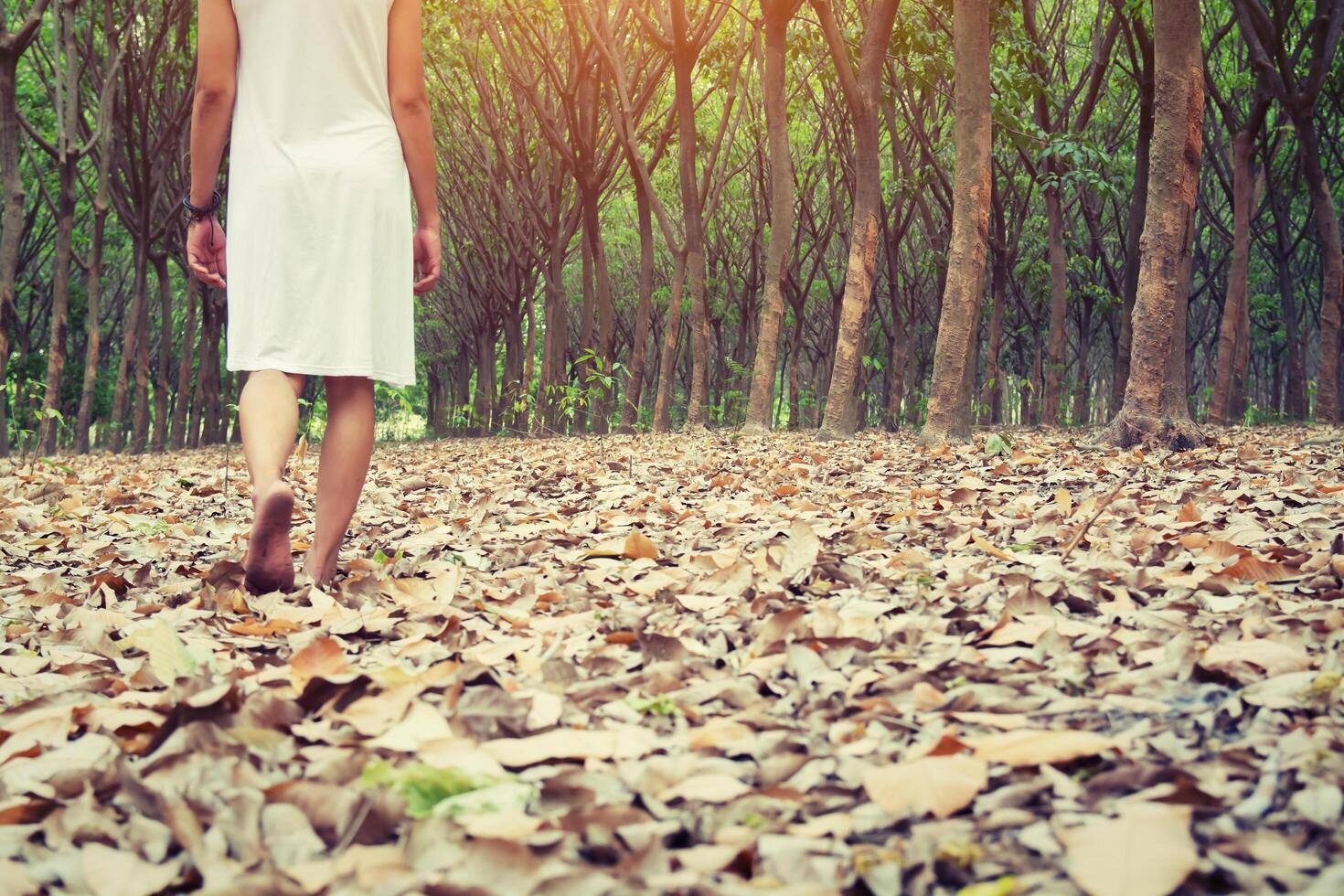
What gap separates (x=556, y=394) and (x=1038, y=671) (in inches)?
660

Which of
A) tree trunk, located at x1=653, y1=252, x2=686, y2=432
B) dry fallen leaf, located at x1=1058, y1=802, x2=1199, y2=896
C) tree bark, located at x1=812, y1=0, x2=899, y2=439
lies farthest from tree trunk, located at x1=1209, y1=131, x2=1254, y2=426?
dry fallen leaf, located at x1=1058, y1=802, x2=1199, y2=896

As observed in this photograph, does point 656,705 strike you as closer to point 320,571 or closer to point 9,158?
point 320,571

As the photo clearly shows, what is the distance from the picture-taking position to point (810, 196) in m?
21.6

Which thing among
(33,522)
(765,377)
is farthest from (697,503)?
(765,377)

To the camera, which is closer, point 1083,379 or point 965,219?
point 965,219

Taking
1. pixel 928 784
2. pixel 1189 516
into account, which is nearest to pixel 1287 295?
pixel 1189 516

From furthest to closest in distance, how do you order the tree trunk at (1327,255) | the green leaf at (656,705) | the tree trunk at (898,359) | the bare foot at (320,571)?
the tree trunk at (898,359) < the tree trunk at (1327,255) < the bare foot at (320,571) < the green leaf at (656,705)

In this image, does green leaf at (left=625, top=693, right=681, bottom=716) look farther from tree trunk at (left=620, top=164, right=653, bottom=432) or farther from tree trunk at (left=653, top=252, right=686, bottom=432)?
tree trunk at (left=620, top=164, right=653, bottom=432)

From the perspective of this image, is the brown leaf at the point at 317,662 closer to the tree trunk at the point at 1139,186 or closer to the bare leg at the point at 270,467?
the bare leg at the point at 270,467

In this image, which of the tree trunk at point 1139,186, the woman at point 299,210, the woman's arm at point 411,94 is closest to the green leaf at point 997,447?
the woman's arm at point 411,94

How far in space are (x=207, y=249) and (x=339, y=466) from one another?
29.6 inches

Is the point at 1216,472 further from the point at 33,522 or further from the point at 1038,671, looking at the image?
the point at 33,522

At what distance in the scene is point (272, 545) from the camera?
2.73 meters

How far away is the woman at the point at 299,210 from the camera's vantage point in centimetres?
282
